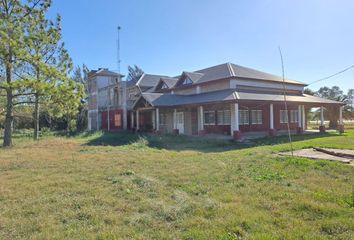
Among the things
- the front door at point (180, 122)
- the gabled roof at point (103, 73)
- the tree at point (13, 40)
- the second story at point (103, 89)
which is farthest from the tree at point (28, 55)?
the gabled roof at point (103, 73)

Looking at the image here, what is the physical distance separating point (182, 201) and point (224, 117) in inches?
743

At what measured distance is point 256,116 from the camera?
25.7 m

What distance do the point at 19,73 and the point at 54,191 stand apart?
47.2ft

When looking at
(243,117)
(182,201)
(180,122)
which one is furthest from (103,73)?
(182,201)

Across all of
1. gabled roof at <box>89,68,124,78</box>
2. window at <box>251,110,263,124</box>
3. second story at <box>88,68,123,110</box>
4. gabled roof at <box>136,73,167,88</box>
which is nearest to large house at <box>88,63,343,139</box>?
window at <box>251,110,263,124</box>

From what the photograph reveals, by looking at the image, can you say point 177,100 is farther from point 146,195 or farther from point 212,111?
point 146,195

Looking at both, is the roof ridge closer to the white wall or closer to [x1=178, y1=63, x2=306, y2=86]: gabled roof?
[x1=178, y1=63, x2=306, y2=86]: gabled roof

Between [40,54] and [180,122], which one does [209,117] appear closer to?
[180,122]

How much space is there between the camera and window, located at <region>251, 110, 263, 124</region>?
83.7 ft

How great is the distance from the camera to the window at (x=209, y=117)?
25.4 metres

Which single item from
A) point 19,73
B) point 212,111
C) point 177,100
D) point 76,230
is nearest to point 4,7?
point 19,73

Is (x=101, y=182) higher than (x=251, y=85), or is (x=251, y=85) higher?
(x=251, y=85)

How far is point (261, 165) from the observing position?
9.56m

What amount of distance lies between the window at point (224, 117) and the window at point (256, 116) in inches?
109
